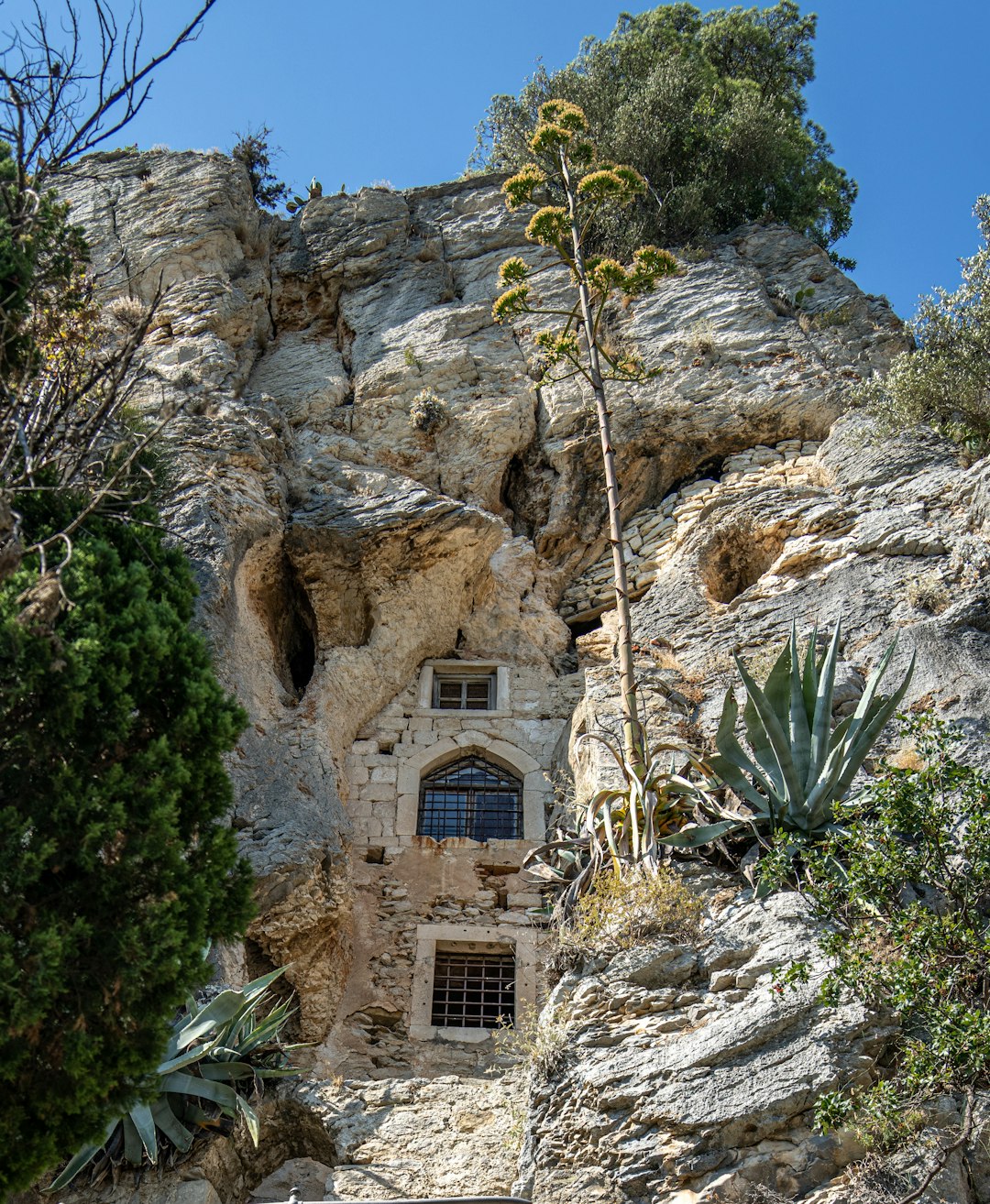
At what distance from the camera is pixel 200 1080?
29.1 ft

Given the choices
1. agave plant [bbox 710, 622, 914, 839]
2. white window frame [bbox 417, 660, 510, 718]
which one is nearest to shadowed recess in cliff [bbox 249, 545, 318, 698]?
white window frame [bbox 417, 660, 510, 718]

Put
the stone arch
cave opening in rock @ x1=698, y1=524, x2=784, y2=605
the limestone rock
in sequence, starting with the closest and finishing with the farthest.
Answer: the limestone rock → the stone arch → cave opening in rock @ x1=698, y1=524, x2=784, y2=605

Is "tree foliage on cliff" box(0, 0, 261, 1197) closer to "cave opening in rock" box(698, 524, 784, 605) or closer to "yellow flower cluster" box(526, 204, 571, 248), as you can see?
"yellow flower cluster" box(526, 204, 571, 248)

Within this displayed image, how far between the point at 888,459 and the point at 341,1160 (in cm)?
952

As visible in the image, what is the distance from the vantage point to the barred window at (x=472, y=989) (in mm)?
11367

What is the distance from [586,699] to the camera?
12.7 meters

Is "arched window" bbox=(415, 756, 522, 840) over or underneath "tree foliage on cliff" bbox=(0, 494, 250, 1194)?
over

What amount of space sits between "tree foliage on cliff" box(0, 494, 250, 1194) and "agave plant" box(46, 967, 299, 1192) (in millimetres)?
1841

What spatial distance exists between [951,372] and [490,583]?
19.3ft

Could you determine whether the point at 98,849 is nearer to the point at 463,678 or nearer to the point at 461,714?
the point at 461,714

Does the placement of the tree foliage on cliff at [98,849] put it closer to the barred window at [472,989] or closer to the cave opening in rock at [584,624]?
the barred window at [472,989]

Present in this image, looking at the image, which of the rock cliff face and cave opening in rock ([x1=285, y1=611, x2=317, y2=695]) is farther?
cave opening in rock ([x1=285, y1=611, x2=317, y2=695])

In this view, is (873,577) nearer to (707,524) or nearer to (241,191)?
(707,524)

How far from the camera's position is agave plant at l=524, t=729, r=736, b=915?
934 cm
